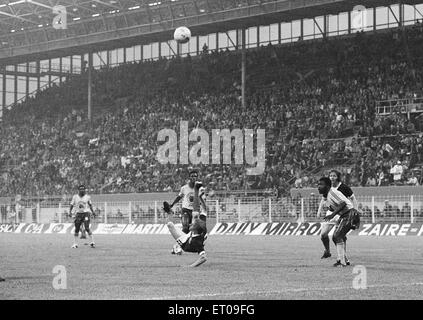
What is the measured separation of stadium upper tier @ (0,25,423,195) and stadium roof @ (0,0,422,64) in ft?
13.7

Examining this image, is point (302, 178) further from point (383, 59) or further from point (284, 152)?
point (383, 59)

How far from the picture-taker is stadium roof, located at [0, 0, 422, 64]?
4916cm

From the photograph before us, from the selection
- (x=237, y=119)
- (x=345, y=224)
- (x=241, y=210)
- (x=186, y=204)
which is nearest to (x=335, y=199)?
(x=345, y=224)

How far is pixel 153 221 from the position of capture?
41.8 meters

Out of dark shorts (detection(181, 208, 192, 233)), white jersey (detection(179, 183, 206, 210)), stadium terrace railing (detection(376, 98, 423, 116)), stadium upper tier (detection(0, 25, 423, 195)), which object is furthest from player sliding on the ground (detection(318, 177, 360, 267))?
stadium terrace railing (detection(376, 98, 423, 116))

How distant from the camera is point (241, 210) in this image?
39.5m

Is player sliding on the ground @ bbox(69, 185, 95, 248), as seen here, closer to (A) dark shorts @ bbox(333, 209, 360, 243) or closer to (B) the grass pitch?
(B) the grass pitch

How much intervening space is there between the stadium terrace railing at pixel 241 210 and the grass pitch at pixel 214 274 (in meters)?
9.58

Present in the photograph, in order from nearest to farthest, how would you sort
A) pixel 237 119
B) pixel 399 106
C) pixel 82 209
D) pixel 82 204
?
pixel 82 209
pixel 82 204
pixel 399 106
pixel 237 119

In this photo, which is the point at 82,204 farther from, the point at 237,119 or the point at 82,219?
the point at 237,119

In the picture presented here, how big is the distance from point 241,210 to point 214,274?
23053mm

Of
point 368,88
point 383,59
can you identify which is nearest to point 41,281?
point 368,88

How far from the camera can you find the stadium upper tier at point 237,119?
143 feet

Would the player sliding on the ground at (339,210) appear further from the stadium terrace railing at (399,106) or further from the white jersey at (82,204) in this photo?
the stadium terrace railing at (399,106)
